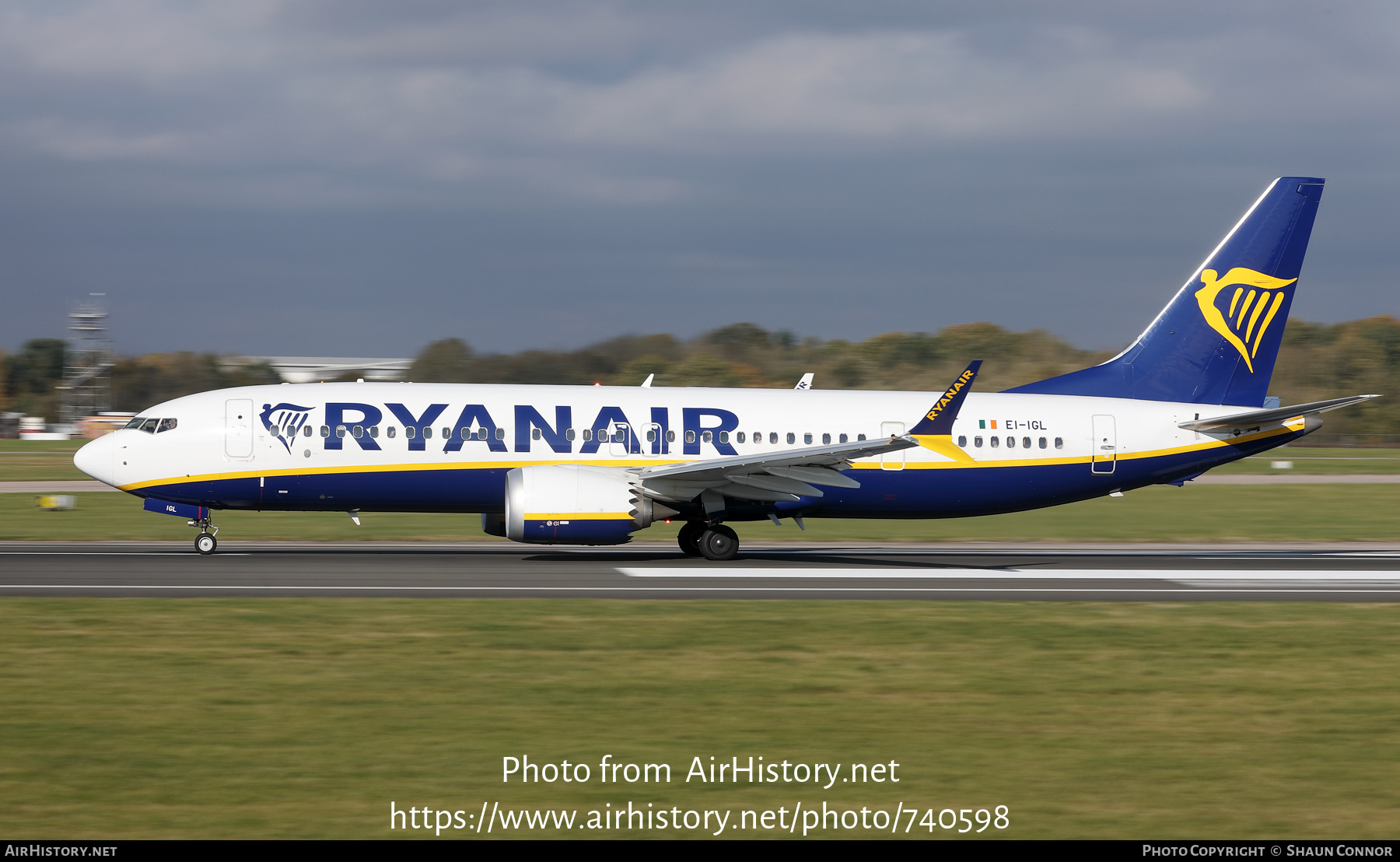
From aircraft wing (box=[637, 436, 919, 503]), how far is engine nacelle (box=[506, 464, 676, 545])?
0.91 m

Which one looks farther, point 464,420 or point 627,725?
point 464,420

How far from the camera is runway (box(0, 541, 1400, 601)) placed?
20203mm

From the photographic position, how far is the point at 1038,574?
24031 mm

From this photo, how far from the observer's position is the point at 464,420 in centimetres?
2523

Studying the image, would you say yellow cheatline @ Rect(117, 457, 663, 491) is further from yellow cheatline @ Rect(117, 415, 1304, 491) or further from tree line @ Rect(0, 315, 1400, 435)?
tree line @ Rect(0, 315, 1400, 435)

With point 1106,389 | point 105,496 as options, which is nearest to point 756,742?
point 1106,389

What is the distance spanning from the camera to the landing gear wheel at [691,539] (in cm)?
2712

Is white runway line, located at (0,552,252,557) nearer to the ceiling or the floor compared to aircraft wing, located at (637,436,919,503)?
nearer to the floor

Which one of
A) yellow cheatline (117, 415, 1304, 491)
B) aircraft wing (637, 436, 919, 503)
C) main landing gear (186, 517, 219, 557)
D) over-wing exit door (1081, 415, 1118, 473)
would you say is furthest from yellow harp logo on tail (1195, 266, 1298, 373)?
main landing gear (186, 517, 219, 557)

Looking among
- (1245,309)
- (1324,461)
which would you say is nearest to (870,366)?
(1324,461)

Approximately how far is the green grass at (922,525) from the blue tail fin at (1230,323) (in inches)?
246

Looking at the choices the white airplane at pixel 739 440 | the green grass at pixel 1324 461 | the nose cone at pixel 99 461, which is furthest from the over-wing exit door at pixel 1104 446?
the green grass at pixel 1324 461

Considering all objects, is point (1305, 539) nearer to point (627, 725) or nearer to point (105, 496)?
point (627, 725)
